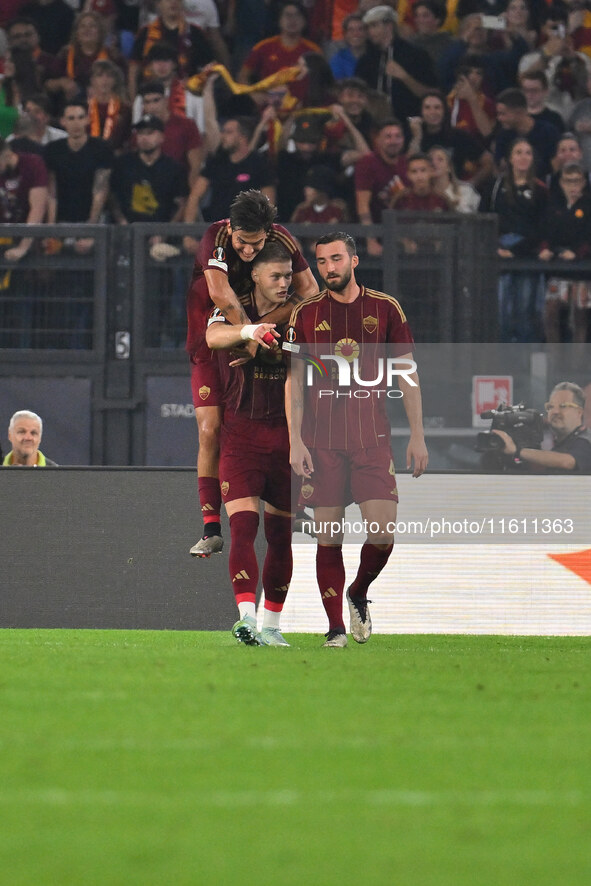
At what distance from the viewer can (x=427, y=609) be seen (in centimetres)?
823

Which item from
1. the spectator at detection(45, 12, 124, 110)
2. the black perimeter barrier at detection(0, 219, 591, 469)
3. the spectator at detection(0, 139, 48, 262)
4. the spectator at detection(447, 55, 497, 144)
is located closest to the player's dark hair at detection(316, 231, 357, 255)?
the black perimeter barrier at detection(0, 219, 591, 469)

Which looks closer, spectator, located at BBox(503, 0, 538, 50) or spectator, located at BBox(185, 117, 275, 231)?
spectator, located at BBox(185, 117, 275, 231)

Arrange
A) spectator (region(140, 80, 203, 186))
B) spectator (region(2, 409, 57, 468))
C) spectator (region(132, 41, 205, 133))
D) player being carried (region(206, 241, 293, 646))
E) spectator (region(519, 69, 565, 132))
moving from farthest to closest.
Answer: spectator (region(519, 69, 565, 132)), spectator (region(132, 41, 205, 133)), spectator (region(140, 80, 203, 186)), spectator (region(2, 409, 57, 468)), player being carried (region(206, 241, 293, 646))

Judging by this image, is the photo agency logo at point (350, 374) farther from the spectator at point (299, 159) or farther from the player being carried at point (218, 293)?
the spectator at point (299, 159)

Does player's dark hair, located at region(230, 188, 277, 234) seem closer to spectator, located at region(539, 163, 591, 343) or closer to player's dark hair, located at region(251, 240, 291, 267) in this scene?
player's dark hair, located at region(251, 240, 291, 267)

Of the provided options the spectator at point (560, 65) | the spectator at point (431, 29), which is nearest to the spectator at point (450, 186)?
the spectator at point (560, 65)

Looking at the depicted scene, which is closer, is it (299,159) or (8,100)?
(299,159)

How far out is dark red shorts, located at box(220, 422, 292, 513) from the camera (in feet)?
21.3

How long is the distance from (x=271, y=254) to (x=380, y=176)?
18.8ft

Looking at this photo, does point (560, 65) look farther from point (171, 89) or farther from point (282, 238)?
point (282, 238)

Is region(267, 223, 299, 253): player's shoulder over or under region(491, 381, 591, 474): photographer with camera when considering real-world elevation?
over

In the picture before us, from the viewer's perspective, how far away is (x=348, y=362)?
6.71 metres

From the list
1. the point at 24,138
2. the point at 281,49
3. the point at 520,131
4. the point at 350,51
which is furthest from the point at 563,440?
the point at 281,49

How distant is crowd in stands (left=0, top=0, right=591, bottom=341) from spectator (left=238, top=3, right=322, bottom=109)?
2cm
